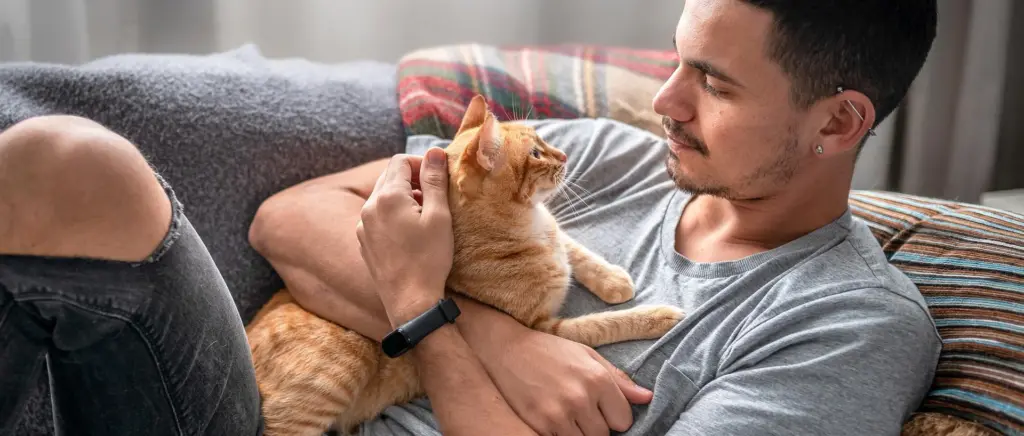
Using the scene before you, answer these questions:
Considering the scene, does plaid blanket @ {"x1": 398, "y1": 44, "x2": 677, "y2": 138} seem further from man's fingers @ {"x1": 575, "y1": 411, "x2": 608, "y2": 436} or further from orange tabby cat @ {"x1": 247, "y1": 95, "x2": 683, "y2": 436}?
man's fingers @ {"x1": 575, "y1": 411, "x2": 608, "y2": 436}

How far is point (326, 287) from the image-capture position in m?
1.32

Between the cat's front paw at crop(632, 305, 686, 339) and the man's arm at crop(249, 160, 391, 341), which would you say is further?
the man's arm at crop(249, 160, 391, 341)

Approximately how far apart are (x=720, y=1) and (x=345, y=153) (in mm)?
803

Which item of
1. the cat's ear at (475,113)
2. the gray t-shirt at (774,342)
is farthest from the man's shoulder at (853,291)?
the cat's ear at (475,113)

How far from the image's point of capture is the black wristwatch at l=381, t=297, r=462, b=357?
1.15 m

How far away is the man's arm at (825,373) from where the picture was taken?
0.95m

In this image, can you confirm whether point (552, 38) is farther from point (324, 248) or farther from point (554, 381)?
point (554, 381)

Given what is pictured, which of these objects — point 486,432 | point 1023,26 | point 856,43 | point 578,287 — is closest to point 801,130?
point 856,43

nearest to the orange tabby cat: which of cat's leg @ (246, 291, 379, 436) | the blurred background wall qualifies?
cat's leg @ (246, 291, 379, 436)

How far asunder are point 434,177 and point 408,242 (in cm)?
13

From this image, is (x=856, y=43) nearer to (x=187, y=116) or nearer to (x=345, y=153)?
(x=345, y=153)

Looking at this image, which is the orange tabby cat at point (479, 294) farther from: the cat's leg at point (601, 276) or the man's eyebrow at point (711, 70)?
the man's eyebrow at point (711, 70)

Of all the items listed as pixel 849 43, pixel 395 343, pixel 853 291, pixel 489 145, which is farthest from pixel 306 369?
pixel 849 43

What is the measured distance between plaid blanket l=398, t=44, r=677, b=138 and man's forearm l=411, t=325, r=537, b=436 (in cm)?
57
